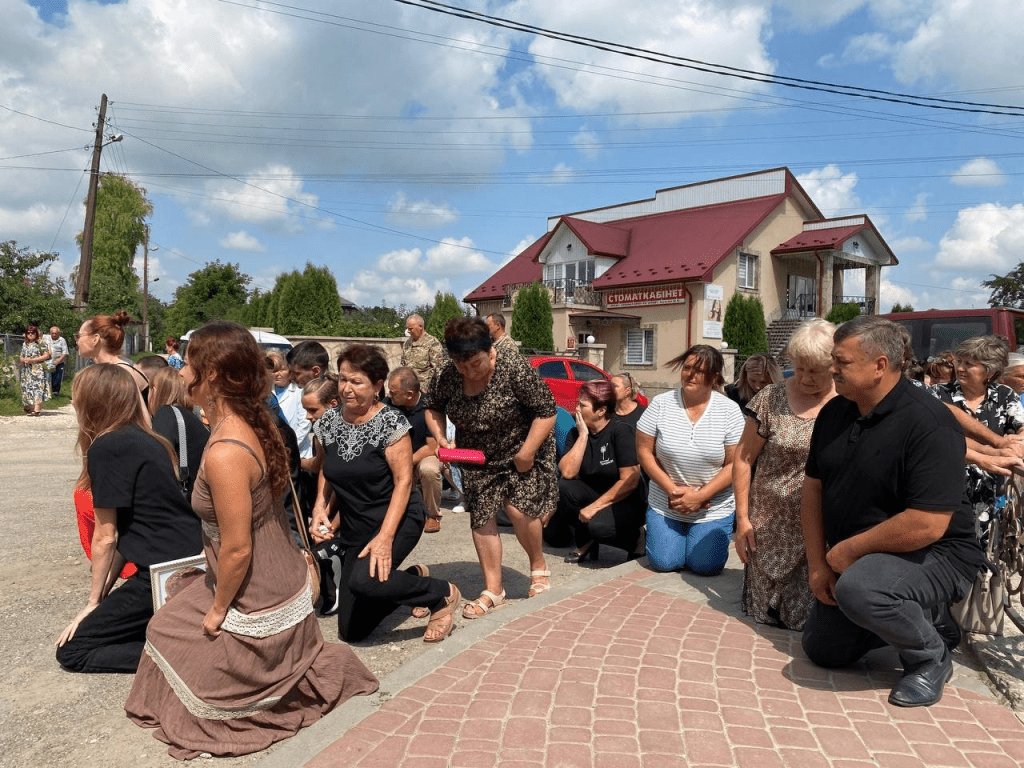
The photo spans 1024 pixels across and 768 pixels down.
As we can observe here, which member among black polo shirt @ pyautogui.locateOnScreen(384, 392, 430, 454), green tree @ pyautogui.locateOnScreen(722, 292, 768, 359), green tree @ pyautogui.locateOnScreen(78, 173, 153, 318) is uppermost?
green tree @ pyautogui.locateOnScreen(78, 173, 153, 318)

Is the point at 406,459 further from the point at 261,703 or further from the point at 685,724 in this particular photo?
the point at 685,724

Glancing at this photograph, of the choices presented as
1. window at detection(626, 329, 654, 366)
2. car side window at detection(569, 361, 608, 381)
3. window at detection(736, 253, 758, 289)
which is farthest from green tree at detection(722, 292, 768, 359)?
car side window at detection(569, 361, 608, 381)

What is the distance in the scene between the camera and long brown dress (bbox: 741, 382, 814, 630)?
4.28 metres

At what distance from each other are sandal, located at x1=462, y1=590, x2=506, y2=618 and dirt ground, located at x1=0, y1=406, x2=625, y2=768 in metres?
0.32

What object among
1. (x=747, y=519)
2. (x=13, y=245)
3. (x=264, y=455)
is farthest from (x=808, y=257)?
(x=264, y=455)

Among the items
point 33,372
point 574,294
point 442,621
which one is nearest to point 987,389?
point 442,621

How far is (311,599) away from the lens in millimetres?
3424

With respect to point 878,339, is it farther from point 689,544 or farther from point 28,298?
point 28,298

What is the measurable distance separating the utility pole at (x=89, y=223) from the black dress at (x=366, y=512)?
21616 mm

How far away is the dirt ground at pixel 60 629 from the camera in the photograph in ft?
10.5

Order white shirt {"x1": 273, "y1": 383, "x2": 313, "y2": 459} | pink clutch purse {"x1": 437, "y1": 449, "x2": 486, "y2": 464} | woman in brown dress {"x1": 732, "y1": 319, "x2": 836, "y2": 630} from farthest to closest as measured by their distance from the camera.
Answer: white shirt {"x1": 273, "y1": 383, "x2": 313, "y2": 459} → pink clutch purse {"x1": 437, "y1": 449, "x2": 486, "y2": 464} → woman in brown dress {"x1": 732, "y1": 319, "x2": 836, "y2": 630}

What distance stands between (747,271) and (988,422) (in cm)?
2970

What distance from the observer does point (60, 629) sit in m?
4.52

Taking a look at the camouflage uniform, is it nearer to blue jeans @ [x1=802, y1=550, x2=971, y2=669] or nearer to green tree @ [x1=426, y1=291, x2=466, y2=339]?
blue jeans @ [x1=802, y1=550, x2=971, y2=669]
